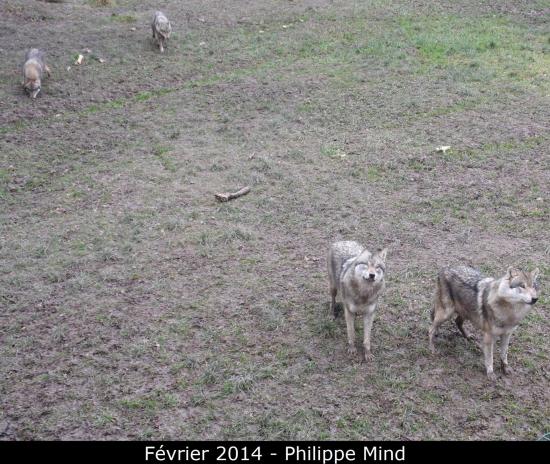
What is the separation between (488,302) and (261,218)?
4.31m

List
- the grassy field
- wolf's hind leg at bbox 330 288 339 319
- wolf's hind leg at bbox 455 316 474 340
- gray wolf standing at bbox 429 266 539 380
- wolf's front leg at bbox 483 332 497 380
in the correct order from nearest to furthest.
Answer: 1. gray wolf standing at bbox 429 266 539 380
2. the grassy field
3. wolf's front leg at bbox 483 332 497 380
4. wolf's hind leg at bbox 455 316 474 340
5. wolf's hind leg at bbox 330 288 339 319

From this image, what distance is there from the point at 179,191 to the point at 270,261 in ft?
9.13

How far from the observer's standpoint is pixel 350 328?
21.1ft

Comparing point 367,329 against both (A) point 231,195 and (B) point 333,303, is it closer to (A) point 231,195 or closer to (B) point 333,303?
(B) point 333,303

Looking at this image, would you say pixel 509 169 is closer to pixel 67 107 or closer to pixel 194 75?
pixel 194 75

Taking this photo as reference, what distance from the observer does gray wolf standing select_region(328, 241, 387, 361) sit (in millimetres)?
6000

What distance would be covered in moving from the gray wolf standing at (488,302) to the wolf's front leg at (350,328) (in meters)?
0.89

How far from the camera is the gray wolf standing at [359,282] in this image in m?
6.00

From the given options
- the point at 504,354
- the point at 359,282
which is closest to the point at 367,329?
the point at 359,282

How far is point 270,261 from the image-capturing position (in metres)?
8.23

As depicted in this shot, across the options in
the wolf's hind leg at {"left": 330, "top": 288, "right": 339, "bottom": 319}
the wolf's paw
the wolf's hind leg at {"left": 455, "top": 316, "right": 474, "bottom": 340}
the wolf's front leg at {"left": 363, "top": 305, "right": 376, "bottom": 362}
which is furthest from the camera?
the wolf's hind leg at {"left": 330, "top": 288, "right": 339, "bottom": 319}

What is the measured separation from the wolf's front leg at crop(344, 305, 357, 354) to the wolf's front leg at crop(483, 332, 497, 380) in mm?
1380

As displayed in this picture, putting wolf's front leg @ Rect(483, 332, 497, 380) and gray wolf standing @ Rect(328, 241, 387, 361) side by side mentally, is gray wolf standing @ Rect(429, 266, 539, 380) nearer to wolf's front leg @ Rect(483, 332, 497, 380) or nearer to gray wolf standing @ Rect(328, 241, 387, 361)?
wolf's front leg @ Rect(483, 332, 497, 380)

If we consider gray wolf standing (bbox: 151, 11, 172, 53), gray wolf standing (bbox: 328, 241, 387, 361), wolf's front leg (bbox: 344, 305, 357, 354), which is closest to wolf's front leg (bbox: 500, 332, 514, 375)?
gray wolf standing (bbox: 328, 241, 387, 361)
